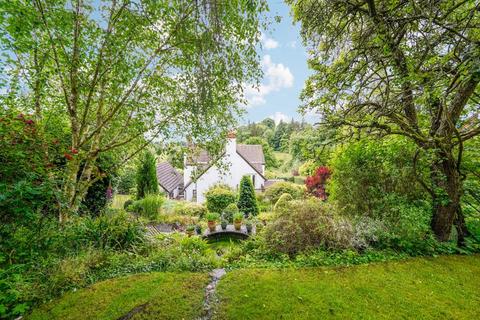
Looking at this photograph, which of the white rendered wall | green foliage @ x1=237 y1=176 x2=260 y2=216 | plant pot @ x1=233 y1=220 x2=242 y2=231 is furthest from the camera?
the white rendered wall

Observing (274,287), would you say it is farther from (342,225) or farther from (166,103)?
(166,103)

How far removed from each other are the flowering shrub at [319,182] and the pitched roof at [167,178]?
14.4 m

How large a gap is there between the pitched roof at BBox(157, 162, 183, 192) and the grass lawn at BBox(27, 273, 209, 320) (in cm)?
1817

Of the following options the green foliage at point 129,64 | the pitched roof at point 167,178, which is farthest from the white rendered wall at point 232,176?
the green foliage at point 129,64

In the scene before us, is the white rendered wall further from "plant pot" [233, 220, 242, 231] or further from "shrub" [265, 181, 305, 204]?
"plant pot" [233, 220, 242, 231]

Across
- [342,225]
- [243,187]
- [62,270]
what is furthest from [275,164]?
[62,270]

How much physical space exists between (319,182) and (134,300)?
36.9 feet

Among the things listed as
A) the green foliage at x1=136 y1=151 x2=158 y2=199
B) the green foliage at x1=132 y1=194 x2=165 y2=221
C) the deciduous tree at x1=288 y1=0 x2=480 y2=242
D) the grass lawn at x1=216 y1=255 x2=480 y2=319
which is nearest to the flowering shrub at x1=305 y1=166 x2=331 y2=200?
the deciduous tree at x1=288 y1=0 x2=480 y2=242

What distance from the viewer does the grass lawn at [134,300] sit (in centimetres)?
232

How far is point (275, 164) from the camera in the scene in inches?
1432

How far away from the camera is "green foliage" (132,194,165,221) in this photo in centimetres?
1057

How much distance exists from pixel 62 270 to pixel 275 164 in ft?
114

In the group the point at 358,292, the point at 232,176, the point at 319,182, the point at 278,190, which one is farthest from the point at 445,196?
the point at 232,176

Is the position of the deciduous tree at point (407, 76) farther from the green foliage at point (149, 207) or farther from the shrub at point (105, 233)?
the green foliage at point (149, 207)
